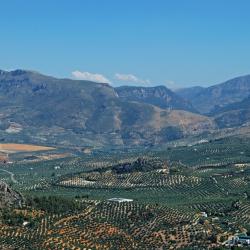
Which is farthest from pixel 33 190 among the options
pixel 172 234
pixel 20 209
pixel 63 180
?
pixel 172 234

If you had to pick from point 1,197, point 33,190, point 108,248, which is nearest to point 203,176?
point 33,190

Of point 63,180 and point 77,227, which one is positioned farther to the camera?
point 63,180

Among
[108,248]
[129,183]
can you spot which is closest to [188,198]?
[129,183]

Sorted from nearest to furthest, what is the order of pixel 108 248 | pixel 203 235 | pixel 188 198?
pixel 108 248 → pixel 203 235 → pixel 188 198

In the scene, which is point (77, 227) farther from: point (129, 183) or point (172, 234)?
point (129, 183)

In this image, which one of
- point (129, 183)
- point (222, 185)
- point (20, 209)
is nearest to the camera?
point (20, 209)

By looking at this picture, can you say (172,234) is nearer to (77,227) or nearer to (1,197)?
(77,227)

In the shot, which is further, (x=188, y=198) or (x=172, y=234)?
(x=188, y=198)

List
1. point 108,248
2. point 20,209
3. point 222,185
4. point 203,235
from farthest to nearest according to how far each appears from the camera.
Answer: point 222,185
point 20,209
point 203,235
point 108,248

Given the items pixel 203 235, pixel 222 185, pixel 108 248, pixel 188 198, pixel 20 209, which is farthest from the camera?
pixel 222 185
